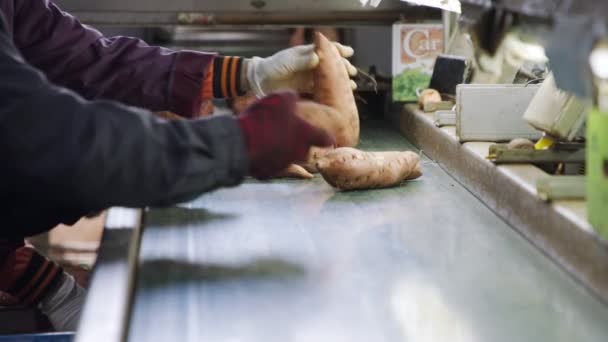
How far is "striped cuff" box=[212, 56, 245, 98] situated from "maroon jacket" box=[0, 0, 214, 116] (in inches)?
1.4

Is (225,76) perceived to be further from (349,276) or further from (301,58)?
(349,276)

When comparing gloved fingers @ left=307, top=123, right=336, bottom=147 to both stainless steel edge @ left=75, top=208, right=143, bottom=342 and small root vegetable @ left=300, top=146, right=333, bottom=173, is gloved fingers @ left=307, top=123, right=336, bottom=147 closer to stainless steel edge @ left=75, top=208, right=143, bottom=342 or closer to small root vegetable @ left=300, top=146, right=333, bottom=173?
stainless steel edge @ left=75, top=208, right=143, bottom=342

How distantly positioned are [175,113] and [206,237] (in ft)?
2.10

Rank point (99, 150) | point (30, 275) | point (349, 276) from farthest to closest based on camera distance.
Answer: point (30, 275), point (349, 276), point (99, 150)

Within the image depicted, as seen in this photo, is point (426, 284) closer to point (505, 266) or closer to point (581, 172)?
point (505, 266)

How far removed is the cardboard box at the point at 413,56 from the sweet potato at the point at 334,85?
2.95ft

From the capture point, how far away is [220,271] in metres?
1.87

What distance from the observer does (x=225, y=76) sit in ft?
8.59

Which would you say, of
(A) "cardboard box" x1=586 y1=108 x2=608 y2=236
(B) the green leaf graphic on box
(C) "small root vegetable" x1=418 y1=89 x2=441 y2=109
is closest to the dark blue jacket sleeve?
(A) "cardboard box" x1=586 y1=108 x2=608 y2=236

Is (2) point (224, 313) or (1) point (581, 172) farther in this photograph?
(1) point (581, 172)

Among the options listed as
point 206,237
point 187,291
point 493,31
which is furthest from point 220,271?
point 493,31

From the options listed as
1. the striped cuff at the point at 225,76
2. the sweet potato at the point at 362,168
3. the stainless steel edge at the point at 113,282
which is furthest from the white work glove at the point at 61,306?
the sweet potato at the point at 362,168

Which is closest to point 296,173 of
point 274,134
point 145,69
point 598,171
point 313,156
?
point 313,156

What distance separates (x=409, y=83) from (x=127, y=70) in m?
1.41
